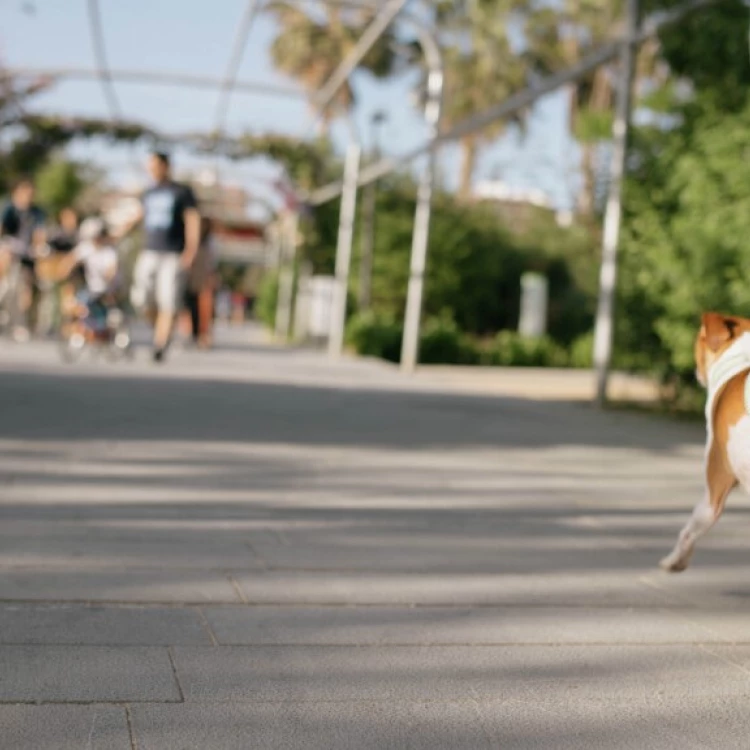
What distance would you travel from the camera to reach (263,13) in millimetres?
22625

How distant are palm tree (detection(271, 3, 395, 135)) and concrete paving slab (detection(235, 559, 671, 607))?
35048 mm

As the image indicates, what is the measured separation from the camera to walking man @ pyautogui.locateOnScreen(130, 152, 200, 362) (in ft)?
53.2

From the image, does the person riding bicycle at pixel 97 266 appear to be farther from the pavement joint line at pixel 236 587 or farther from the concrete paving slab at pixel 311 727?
the concrete paving slab at pixel 311 727

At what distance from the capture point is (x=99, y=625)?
4.48 metres

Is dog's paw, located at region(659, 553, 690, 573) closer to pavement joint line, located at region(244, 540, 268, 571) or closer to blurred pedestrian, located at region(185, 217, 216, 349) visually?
pavement joint line, located at region(244, 540, 268, 571)

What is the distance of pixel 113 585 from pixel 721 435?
195cm

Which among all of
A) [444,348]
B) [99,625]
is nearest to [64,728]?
[99,625]

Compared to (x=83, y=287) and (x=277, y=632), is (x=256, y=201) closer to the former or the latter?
(x=83, y=287)

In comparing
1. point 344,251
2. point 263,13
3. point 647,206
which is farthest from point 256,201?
point 647,206

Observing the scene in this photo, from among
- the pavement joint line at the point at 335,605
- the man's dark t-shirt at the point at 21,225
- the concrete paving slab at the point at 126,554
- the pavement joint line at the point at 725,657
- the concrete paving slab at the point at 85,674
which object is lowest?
the concrete paving slab at the point at 126,554

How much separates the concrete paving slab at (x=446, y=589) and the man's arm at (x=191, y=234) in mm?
10764

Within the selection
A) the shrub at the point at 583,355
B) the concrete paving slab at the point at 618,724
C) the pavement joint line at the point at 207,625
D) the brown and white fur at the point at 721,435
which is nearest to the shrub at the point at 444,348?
the shrub at the point at 583,355

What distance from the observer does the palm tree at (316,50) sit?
42750mm

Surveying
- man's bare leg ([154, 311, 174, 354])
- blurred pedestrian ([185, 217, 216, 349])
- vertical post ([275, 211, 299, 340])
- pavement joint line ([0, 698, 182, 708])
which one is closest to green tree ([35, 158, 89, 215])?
vertical post ([275, 211, 299, 340])
